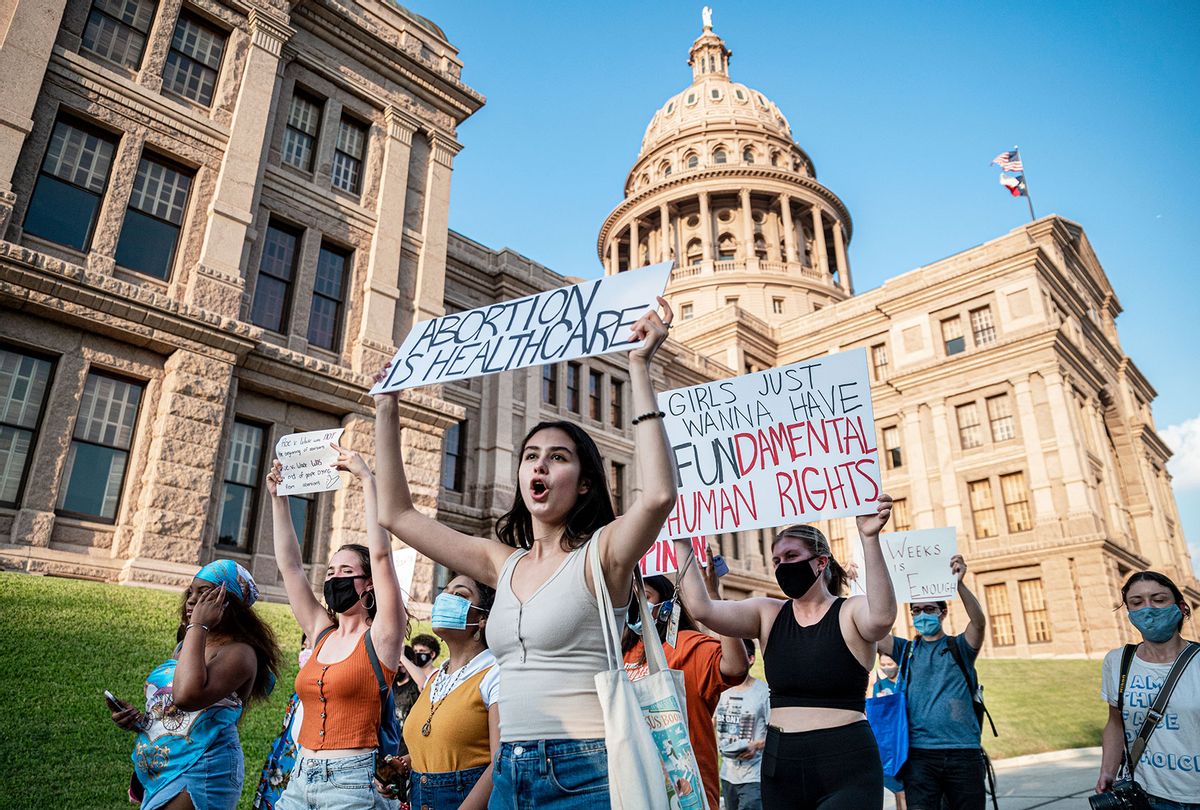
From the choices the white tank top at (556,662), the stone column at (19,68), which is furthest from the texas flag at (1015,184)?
the white tank top at (556,662)

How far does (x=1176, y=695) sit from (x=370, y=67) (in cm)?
1952

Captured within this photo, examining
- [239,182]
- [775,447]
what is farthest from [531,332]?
[239,182]

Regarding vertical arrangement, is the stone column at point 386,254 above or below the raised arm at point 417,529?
above

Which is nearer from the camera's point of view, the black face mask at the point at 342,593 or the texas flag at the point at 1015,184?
the black face mask at the point at 342,593

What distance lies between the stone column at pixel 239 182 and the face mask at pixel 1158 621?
14364 mm

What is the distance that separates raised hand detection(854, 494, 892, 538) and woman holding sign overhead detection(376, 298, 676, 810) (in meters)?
1.40

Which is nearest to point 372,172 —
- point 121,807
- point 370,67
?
point 370,67

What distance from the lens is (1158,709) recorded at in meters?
4.26

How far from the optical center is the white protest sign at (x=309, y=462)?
487 centimetres

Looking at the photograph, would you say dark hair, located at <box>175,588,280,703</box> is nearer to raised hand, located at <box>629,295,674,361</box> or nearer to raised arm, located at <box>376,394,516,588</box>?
raised arm, located at <box>376,394,516,588</box>

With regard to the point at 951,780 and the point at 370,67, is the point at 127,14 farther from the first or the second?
the point at 951,780

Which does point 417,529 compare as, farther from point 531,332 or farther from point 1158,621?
point 1158,621

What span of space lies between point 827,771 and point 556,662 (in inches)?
63.9

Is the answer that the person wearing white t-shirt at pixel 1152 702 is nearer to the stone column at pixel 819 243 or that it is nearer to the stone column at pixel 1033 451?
the stone column at pixel 1033 451
